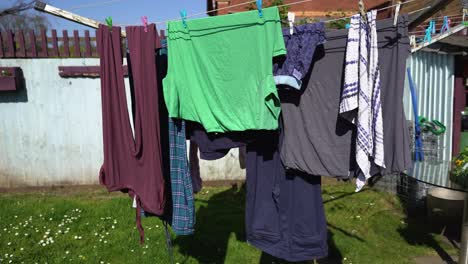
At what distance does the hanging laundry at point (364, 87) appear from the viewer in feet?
6.47

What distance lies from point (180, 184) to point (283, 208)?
69 cm

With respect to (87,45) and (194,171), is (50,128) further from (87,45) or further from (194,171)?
(194,171)

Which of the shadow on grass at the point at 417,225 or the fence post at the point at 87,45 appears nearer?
the shadow on grass at the point at 417,225

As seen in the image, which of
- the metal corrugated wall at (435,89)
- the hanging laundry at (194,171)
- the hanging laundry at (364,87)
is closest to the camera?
the hanging laundry at (364,87)

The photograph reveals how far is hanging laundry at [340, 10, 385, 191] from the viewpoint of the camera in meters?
1.97

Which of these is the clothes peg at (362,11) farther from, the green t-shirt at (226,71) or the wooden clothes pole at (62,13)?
the wooden clothes pole at (62,13)

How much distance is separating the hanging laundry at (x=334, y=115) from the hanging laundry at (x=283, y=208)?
13 centimetres

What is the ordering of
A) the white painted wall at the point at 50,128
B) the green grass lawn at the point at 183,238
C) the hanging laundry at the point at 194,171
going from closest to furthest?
the hanging laundry at the point at 194,171, the green grass lawn at the point at 183,238, the white painted wall at the point at 50,128

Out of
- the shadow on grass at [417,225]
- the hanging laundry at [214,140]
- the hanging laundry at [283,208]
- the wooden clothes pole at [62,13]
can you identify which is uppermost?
the wooden clothes pole at [62,13]

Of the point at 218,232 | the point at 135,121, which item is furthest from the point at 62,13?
the point at 218,232

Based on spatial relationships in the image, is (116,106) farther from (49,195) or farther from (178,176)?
(49,195)

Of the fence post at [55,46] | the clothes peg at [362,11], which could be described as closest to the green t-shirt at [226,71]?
the clothes peg at [362,11]

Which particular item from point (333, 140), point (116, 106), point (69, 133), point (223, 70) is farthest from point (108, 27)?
point (69, 133)

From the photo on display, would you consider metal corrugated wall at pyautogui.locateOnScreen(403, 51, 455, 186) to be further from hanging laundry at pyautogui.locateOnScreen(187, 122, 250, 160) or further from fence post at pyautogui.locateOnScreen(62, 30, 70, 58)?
fence post at pyautogui.locateOnScreen(62, 30, 70, 58)
